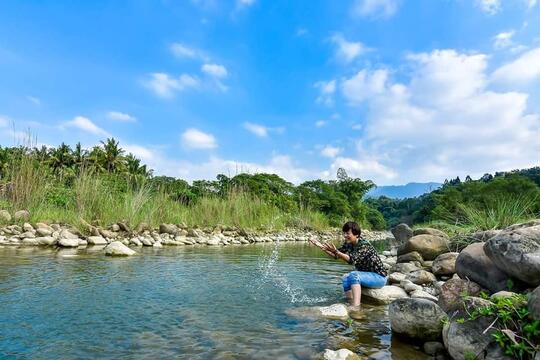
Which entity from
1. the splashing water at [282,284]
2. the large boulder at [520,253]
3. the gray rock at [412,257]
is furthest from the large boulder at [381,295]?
the gray rock at [412,257]

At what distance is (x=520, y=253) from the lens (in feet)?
13.0

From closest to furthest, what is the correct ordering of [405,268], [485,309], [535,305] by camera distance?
[535,305], [485,309], [405,268]

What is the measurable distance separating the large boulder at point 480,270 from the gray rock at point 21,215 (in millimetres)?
14252

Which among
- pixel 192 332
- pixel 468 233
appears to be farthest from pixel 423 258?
pixel 192 332

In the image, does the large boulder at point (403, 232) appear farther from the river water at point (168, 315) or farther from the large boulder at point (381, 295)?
the large boulder at point (381, 295)

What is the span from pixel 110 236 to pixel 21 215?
311cm

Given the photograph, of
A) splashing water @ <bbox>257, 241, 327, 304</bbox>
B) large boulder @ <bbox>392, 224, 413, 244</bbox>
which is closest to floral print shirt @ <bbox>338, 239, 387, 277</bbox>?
splashing water @ <bbox>257, 241, 327, 304</bbox>

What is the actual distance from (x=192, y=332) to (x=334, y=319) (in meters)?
1.96

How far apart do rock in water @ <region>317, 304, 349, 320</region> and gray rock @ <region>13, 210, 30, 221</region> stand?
494 inches

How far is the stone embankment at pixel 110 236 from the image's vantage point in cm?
1194

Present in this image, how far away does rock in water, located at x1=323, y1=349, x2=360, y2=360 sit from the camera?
12.4 ft

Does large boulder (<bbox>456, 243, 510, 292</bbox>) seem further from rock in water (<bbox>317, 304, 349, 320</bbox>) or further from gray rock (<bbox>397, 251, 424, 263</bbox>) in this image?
gray rock (<bbox>397, 251, 424, 263</bbox>)

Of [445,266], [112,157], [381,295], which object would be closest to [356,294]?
[381,295]

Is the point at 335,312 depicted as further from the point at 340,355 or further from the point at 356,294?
the point at 340,355
